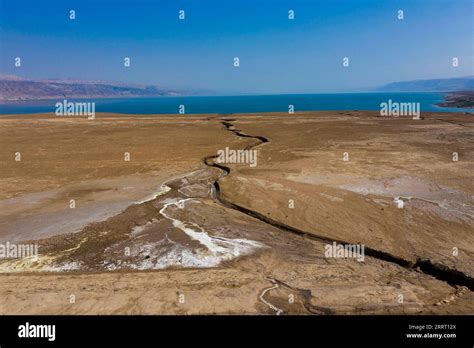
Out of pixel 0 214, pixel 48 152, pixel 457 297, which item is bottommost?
pixel 457 297

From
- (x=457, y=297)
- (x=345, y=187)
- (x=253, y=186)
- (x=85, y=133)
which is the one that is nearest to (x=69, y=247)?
(x=253, y=186)

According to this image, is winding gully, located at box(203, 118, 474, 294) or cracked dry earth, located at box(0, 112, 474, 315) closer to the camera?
cracked dry earth, located at box(0, 112, 474, 315)

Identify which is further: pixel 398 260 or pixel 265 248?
pixel 265 248

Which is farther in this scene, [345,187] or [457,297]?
[345,187]

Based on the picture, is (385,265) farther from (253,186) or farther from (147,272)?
(253,186)

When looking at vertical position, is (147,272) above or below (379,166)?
below

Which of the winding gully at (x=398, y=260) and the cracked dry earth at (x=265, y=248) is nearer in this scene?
the cracked dry earth at (x=265, y=248)

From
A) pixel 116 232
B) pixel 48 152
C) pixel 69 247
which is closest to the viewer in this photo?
pixel 69 247

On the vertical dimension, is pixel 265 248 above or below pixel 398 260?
above
